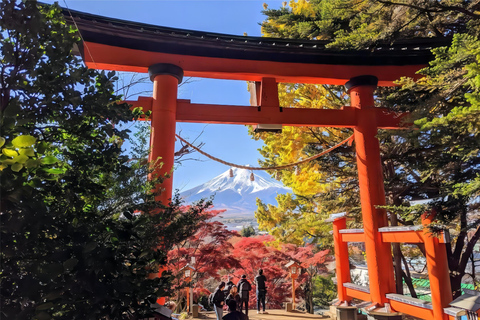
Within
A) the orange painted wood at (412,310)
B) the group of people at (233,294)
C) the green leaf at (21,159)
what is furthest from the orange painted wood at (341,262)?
the green leaf at (21,159)

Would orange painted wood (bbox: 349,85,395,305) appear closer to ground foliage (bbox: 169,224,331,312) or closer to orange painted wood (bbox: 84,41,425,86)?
orange painted wood (bbox: 84,41,425,86)

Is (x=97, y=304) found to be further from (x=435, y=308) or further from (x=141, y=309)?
(x=435, y=308)

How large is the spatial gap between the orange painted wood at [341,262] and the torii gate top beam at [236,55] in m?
3.25

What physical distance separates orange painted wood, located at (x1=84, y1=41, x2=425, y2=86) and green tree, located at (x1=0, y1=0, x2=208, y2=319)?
3.79 meters

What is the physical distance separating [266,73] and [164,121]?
223cm

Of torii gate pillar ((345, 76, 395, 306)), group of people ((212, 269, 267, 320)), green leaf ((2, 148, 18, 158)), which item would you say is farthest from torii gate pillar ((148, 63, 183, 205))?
green leaf ((2, 148, 18, 158))

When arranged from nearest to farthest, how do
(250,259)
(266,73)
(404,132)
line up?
(404,132) → (266,73) → (250,259)

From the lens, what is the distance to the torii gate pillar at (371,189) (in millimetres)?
5594

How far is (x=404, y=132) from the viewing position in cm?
378

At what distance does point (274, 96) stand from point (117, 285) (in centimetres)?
503

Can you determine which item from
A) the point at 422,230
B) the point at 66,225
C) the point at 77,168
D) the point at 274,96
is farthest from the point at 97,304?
the point at 274,96

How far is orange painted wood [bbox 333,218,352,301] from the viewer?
6.89 m

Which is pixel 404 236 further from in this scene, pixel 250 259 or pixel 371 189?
pixel 250 259

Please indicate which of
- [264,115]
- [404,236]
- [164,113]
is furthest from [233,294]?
[164,113]
